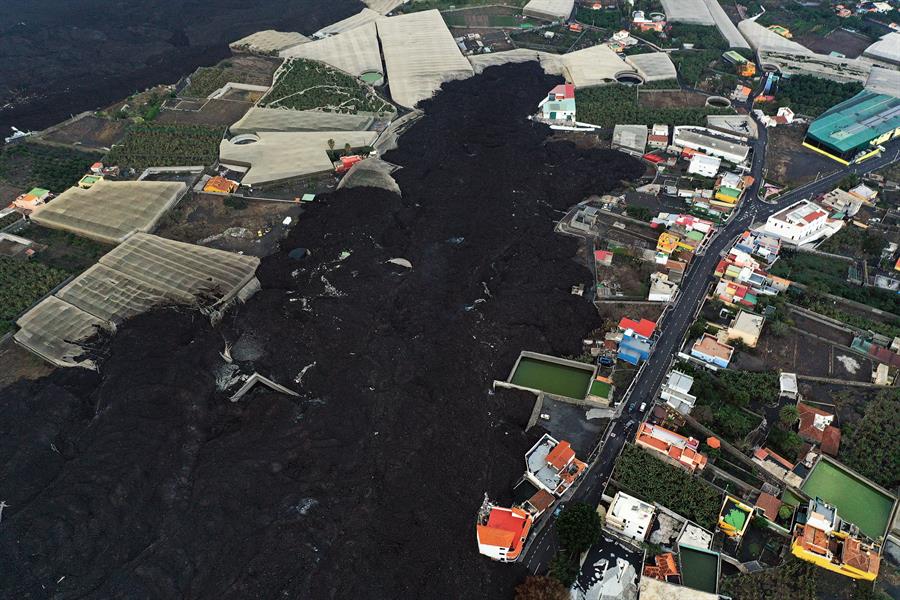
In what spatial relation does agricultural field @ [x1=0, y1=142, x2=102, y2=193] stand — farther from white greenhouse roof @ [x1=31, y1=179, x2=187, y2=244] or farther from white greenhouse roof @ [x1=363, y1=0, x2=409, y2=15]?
white greenhouse roof @ [x1=363, y1=0, x2=409, y2=15]

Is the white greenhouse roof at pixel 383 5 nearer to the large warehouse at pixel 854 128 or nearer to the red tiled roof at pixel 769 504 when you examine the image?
the large warehouse at pixel 854 128

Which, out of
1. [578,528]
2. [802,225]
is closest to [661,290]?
[802,225]

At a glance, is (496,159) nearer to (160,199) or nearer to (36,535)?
(160,199)

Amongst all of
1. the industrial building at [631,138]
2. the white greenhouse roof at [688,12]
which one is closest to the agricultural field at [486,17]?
the white greenhouse roof at [688,12]

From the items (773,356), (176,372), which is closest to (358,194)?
(176,372)

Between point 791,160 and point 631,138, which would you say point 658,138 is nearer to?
point 631,138
